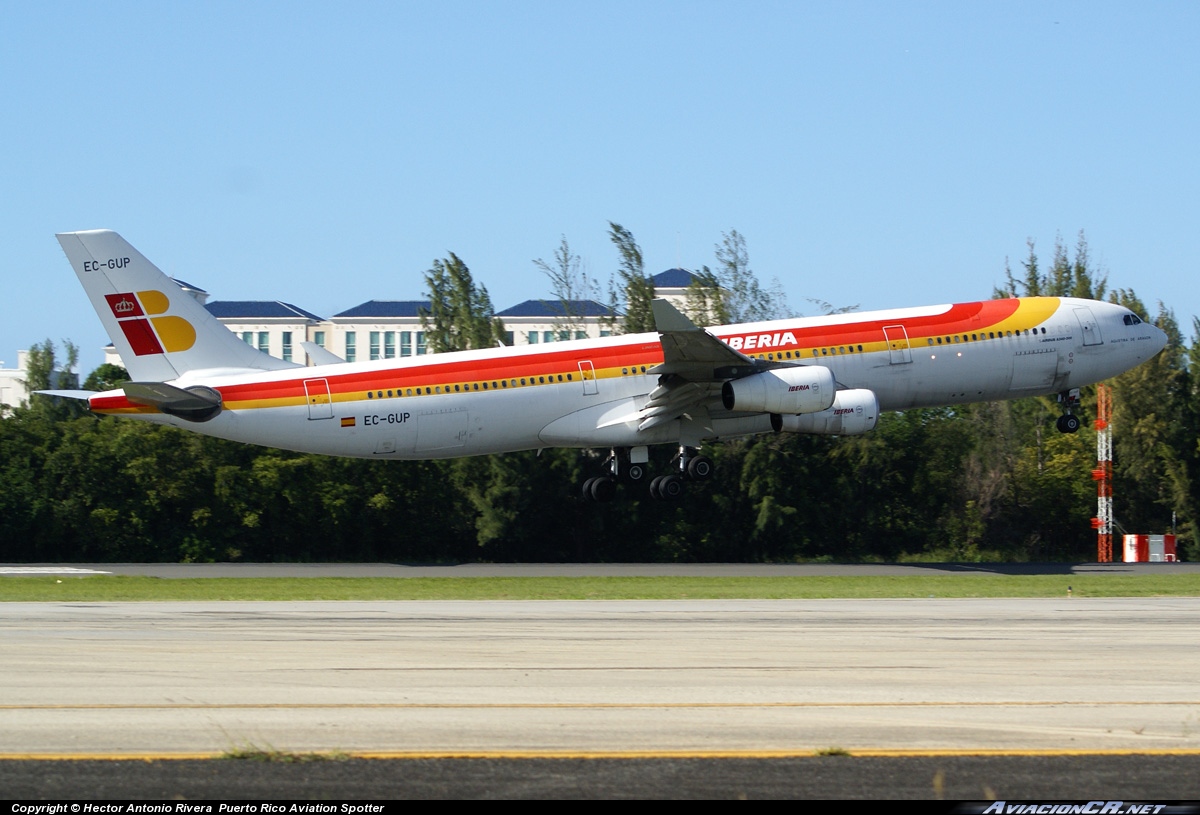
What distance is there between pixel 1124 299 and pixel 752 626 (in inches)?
2126

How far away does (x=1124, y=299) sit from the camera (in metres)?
68.4

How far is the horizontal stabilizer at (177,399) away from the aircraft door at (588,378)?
10576 mm

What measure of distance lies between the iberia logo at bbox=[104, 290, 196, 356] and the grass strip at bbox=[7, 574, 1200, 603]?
22.2 feet

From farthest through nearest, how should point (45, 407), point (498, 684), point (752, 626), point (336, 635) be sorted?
point (45, 407) → point (752, 626) → point (336, 635) → point (498, 684)

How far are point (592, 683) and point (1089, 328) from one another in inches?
1195

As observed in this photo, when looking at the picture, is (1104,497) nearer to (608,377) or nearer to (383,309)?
(608,377)

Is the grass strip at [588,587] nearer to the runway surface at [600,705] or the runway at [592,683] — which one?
the runway at [592,683]

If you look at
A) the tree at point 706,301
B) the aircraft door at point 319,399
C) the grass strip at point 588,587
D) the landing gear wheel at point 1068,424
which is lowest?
the grass strip at point 588,587

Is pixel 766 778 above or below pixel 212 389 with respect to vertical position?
below

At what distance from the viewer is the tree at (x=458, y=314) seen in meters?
59.8

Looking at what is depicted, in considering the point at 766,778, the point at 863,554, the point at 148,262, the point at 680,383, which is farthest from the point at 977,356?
the point at 766,778

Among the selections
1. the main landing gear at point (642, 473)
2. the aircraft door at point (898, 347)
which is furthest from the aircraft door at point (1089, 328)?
the main landing gear at point (642, 473)

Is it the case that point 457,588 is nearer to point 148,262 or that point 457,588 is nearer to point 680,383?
point 680,383

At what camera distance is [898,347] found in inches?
1551
